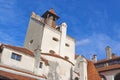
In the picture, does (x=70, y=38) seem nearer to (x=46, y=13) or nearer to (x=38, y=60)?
(x=46, y=13)

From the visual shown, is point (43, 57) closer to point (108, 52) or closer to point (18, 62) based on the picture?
point (18, 62)

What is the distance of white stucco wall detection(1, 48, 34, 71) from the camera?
26.5 meters

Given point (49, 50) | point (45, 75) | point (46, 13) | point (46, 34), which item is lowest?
point (45, 75)

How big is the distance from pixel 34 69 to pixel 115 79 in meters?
23.2

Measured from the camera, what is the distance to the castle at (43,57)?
2668 centimetres

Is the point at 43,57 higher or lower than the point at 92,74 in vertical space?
higher

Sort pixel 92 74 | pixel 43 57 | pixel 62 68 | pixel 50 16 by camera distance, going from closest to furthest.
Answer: pixel 43 57, pixel 62 68, pixel 92 74, pixel 50 16

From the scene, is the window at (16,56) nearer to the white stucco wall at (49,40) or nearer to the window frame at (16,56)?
the window frame at (16,56)

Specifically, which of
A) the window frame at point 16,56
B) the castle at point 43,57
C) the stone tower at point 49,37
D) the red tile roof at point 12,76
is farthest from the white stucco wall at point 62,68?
the red tile roof at point 12,76

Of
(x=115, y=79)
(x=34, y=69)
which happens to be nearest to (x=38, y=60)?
(x=34, y=69)

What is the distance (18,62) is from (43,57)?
6.67 m

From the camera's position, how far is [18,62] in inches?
1086

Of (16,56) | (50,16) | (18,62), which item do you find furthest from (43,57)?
(50,16)

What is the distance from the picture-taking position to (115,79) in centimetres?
4381
